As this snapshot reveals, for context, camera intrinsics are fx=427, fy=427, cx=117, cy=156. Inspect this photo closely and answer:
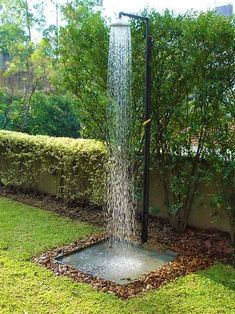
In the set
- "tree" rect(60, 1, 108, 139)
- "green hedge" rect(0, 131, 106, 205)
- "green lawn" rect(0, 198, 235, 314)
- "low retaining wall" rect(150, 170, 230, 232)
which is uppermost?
"tree" rect(60, 1, 108, 139)

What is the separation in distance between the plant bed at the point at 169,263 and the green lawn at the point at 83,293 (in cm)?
11

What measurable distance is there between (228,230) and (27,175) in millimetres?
3378

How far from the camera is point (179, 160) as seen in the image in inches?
186

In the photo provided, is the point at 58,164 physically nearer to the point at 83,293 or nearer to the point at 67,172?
the point at 67,172

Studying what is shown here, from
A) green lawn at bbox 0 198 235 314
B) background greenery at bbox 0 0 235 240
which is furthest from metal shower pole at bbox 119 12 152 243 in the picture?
green lawn at bbox 0 198 235 314

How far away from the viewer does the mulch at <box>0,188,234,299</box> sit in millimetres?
3562

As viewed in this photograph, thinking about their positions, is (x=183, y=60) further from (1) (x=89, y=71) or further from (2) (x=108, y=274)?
(2) (x=108, y=274)

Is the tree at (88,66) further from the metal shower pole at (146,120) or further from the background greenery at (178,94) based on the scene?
the metal shower pole at (146,120)

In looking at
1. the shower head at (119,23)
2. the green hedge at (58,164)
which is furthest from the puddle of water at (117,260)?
the shower head at (119,23)

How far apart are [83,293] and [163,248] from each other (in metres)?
1.32

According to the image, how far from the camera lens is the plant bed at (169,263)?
3.54 meters

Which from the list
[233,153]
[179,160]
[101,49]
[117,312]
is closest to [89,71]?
[101,49]

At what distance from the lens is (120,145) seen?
5.02 metres

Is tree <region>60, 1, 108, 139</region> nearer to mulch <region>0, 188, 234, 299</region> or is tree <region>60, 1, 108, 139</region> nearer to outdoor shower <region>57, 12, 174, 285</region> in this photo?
outdoor shower <region>57, 12, 174, 285</region>
